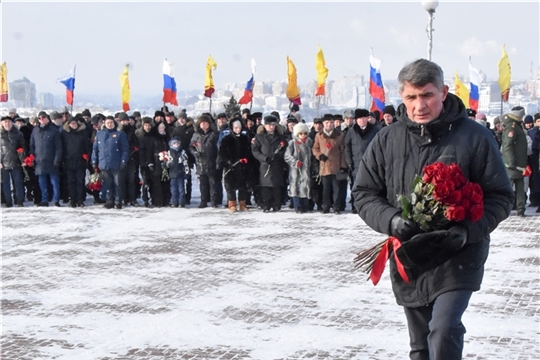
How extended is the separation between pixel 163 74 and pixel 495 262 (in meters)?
15.0

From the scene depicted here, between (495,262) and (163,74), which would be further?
(163,74)

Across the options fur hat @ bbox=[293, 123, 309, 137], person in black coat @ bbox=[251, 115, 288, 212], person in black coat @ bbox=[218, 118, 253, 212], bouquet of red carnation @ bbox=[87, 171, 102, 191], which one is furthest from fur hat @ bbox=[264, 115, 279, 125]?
bouquet of red carnation @ bbox=[87, 171, 102, 191]

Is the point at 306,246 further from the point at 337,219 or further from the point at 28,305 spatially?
the point at 28,305

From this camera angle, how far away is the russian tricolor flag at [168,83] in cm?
2308

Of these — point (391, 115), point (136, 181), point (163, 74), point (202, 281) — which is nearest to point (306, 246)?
point (202, 281)

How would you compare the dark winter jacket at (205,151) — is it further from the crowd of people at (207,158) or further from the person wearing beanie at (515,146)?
the person wearing beanie at (515,146)

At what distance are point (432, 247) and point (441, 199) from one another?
261 mm

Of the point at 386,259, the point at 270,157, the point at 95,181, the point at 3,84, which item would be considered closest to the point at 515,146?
the point at 270,157

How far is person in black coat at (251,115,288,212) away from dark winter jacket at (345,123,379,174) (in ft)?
4.09

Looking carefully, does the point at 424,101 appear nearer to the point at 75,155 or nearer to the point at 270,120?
the point at 270,120

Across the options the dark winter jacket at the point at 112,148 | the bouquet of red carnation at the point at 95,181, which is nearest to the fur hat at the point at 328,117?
the dark winter jacket at the point at 112,148

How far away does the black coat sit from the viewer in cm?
1510

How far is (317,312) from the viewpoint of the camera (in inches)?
301

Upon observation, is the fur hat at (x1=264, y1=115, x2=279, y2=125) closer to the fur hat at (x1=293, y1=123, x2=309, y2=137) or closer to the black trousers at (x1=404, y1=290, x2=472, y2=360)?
the fur hat at (x1=293, y1=123, x2=309, y2=137)
